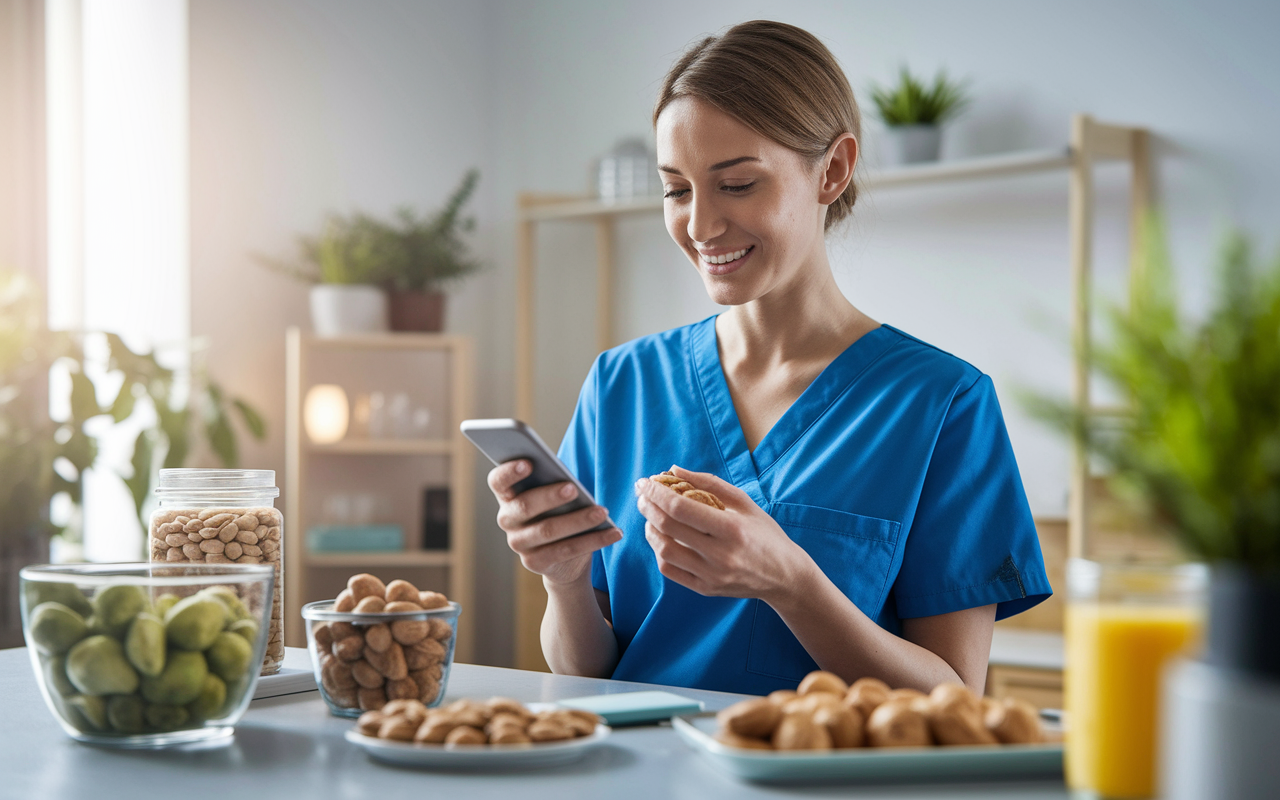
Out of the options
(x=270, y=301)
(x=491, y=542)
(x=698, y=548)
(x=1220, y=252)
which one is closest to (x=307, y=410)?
(x=270, y=301)

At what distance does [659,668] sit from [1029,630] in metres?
1.74

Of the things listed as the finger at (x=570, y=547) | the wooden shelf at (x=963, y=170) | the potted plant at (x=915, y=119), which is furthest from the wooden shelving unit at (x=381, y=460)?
the finger at (x=570, y=547)

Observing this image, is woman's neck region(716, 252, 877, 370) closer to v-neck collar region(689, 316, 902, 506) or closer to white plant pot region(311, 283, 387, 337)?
v-neck collar region(689, 316, 902, 506)

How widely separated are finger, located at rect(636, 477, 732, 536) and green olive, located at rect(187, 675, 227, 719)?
372 mm

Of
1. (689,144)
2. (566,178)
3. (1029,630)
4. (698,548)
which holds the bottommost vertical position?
(1029,630)

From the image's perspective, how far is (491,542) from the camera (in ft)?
13.2

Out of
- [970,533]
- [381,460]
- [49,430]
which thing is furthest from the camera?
[381,460]

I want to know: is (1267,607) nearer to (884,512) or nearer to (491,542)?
(884,512)

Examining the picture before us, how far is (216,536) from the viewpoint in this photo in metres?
1.05

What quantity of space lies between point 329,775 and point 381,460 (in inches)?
120

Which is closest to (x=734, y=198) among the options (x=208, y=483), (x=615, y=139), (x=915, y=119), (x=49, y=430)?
(x=208, y=483)

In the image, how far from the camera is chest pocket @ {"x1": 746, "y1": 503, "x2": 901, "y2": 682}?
1265mm

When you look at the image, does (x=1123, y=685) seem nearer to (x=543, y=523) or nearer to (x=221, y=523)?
(x=543, y=523)

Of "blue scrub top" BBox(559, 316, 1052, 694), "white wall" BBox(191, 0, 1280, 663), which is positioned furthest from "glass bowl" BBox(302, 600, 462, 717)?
"white wall" BBox(191, 0, 1280, 663)
